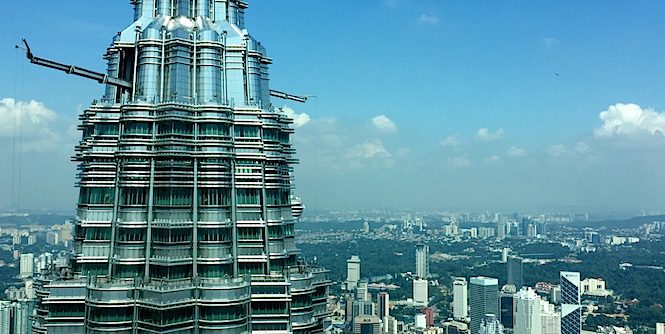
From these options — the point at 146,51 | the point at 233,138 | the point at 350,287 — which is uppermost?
the point at 146,51

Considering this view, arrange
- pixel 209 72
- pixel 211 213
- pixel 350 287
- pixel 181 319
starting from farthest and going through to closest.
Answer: pixel 350 287
pixel 209 72
pixel 211 213
pixel 181 319

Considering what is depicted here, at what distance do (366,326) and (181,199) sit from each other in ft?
248

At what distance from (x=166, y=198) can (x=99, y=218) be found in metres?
2.96

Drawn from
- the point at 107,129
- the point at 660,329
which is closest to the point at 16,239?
the point at 107,129

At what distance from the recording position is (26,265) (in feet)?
→ 347

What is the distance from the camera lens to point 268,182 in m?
28.5

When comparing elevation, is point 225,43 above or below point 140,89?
above

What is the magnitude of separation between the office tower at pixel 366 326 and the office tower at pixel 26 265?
2101 inches

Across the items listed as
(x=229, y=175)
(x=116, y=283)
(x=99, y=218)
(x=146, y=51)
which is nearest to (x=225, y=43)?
(x=146, y=51)

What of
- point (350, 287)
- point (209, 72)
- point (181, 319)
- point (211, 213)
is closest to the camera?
point (181, 319)

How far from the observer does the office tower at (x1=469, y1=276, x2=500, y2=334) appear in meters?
108

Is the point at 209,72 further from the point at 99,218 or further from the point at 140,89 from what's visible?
the point at 99,218

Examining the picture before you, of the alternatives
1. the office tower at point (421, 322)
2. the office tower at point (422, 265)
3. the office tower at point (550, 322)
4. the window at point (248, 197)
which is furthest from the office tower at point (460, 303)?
the window at point (248, 197)

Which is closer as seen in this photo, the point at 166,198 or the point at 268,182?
the point at 166,198
